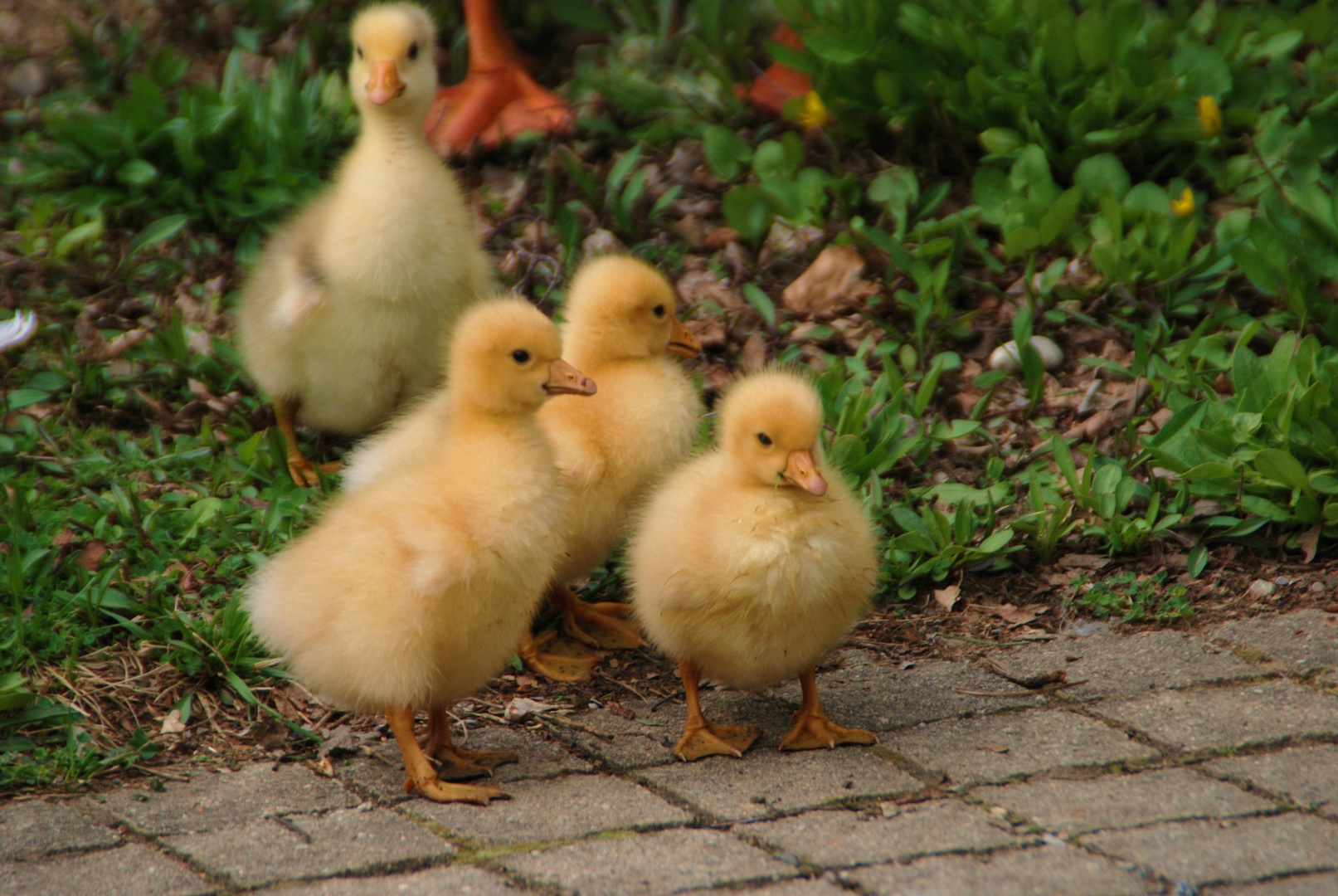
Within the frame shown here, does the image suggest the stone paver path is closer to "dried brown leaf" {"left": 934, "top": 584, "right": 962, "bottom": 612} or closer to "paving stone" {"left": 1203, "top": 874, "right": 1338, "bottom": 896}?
"paving stone" {"left": 1203, "top": 874, "right": 1338, "bottom": 896}

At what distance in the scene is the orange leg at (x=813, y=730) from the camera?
10.4 ft

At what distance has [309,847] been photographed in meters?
2.69

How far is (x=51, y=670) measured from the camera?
331 cm

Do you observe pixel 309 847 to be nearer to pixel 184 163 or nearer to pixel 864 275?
pixel 864 275

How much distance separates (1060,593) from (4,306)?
401 centimetres

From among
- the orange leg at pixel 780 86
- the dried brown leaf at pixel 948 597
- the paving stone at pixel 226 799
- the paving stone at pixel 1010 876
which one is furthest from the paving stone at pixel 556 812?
the orange leg at pixel 780 86

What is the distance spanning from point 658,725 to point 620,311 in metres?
1.14

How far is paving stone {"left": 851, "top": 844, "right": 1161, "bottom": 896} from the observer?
2412 millimetres

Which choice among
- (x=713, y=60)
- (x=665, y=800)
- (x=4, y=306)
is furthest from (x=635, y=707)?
(x=713, y=60)

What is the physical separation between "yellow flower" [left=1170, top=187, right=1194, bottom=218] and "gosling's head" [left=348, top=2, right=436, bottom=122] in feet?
9.00

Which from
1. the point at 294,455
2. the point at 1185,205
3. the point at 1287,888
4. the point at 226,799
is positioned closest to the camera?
the point at 1287,888

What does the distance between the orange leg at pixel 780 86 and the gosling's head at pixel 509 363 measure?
3111 millimetres

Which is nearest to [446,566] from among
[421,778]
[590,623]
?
[421,778]

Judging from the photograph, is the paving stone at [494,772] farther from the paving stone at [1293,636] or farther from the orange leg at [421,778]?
the paving stone at [1293,636]
